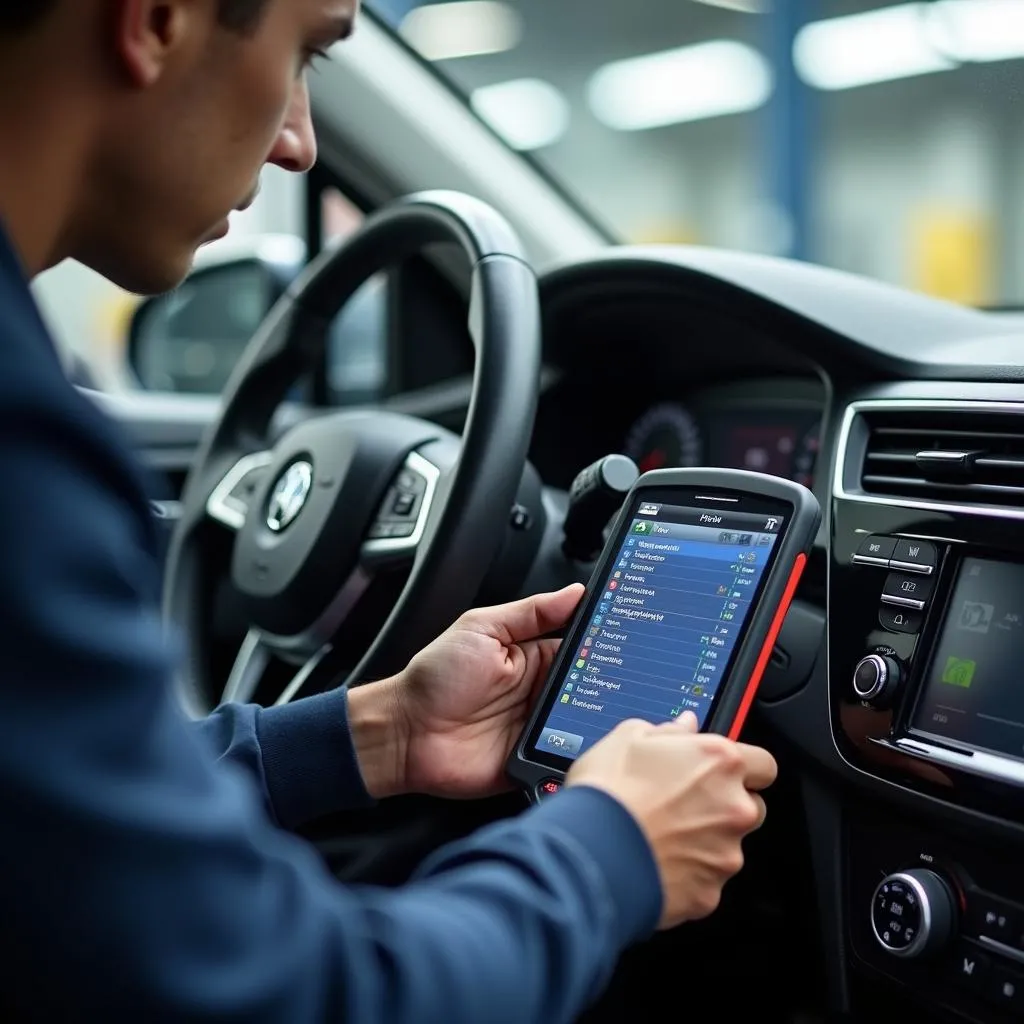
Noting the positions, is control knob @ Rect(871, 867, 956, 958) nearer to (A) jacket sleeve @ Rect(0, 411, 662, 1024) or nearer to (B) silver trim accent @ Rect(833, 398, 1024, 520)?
(B) silver trim accent @ Rect(833, 398, 1024, 520)

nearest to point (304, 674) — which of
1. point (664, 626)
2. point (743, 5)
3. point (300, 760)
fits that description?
point (300, 760)

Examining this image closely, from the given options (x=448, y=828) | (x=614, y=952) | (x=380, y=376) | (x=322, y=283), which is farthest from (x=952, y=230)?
(x=614, y=952)

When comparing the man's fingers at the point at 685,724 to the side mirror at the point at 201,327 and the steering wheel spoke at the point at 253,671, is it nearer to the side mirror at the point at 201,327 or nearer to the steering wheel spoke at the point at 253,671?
the steering wheel spoke at the point at 253,671

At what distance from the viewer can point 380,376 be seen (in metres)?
2.04

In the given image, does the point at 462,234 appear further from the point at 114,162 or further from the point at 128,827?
the point at 128,827

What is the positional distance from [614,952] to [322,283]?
947 millimetres

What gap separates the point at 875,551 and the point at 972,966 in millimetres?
296

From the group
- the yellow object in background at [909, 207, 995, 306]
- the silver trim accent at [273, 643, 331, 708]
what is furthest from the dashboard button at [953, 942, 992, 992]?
the yellow object in background at [909, 207, 995, 306]

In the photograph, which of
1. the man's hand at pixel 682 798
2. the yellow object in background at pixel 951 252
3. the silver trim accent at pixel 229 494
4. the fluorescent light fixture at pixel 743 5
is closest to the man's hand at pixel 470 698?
the man's hand at pixel 682 798

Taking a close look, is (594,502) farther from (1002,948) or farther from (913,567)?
(1002,948)

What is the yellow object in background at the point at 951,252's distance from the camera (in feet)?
7.13

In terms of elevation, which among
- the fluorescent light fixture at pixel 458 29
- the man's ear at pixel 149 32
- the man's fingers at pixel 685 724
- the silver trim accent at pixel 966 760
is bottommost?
the man's fingers at pixel 685 724

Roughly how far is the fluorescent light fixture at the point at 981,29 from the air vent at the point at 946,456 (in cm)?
70

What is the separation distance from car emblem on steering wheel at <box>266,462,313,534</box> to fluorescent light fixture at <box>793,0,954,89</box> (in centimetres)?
150
